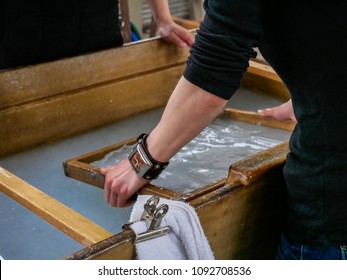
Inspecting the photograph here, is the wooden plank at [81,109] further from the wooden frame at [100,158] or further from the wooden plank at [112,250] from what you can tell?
the wooden plank at [112,250]

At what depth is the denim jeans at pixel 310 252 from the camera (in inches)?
44.1

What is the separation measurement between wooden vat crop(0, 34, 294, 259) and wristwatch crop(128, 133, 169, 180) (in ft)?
0.25

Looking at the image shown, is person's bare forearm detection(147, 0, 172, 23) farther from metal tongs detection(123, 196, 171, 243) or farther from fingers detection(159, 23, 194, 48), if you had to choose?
metal tongs detection(123, 196, 171, 243)

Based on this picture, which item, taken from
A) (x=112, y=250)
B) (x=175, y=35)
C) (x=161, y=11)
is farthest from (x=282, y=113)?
(x=112, y=250)

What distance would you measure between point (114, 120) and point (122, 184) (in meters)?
0.81

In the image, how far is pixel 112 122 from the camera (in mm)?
2033

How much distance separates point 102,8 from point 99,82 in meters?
0.25

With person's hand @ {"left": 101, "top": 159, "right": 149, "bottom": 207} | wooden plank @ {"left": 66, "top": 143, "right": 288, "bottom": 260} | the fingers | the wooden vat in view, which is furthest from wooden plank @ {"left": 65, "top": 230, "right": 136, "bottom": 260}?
the fingers

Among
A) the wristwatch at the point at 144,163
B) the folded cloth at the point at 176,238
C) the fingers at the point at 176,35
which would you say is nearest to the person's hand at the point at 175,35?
the fingers at the point at 176,35

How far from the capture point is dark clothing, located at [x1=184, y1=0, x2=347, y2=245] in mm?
931

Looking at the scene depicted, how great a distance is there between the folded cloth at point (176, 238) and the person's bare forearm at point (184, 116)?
0.12 m

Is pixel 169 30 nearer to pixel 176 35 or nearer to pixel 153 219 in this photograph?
pixel 176 35
